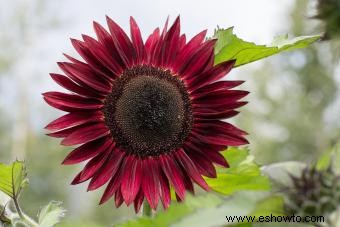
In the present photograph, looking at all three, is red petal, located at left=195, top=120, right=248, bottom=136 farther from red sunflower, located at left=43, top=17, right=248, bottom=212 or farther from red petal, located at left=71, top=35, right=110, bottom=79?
red petal, located at left=71, top=35, right=110, bottom=79

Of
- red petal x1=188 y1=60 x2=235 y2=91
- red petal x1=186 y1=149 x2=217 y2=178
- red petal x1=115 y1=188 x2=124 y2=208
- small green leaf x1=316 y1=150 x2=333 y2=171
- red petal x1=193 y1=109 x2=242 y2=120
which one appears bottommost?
red petal x1=115 y1=188 x2=124 y2=208

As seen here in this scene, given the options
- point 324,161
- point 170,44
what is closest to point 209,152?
point 170,44

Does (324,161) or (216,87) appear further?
(216,87)

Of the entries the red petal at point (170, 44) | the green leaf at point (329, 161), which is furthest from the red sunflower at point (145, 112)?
the green leaf at point (329, 161)

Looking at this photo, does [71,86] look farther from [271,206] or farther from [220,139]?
[271,206]

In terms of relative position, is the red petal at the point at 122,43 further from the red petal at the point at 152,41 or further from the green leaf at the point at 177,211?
the green leaf at the point at 177,211

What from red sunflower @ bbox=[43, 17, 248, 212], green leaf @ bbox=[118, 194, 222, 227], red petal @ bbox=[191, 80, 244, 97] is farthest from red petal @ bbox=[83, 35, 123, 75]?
green leaf @ bbox=[118, 194, 222, 227]

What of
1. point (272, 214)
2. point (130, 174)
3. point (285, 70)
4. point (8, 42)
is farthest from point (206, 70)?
point (285, 70)
